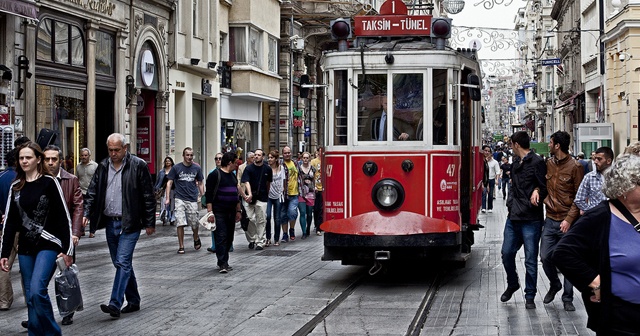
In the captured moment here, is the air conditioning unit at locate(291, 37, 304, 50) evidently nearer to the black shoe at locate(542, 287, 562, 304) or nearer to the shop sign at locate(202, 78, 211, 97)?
the shop sign at locate(202, 78, 211, 97)

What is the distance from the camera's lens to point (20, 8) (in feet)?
59.9

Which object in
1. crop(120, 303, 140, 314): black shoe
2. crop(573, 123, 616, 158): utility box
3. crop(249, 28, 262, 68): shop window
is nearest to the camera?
crop(120, 303, 140, 314): black shoe

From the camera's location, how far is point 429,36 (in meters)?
12.3

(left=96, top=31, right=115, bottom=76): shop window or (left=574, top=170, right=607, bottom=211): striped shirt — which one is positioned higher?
(left=96, top=31, right=115, bottom=76): shop window

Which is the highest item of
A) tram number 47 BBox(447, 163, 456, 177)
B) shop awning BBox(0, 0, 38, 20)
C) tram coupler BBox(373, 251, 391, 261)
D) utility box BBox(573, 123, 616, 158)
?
shop awning BBox(0, 0, 38, 20)

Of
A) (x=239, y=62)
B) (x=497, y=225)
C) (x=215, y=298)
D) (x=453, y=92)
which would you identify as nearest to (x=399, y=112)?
(x=453, y=92)

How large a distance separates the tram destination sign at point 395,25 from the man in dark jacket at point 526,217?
234cm

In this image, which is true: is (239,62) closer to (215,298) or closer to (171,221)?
(171,221)

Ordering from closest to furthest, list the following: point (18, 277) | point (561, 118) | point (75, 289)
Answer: point (75, 289)
point (18, 277)
point (561, 118)

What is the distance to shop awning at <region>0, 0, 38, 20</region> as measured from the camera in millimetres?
17734

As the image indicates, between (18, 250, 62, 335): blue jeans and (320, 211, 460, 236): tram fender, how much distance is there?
4.76 m

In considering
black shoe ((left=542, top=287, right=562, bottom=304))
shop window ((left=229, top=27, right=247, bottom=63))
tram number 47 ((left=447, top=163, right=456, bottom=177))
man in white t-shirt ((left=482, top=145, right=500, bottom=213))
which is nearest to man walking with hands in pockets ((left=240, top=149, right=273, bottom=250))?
tram number 47 ((left=447, top=163, right=456, bottom=177))

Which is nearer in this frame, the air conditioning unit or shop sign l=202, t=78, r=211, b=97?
shop sign l=202, t=78, r=211, b=97

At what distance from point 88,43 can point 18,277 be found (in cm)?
1106
